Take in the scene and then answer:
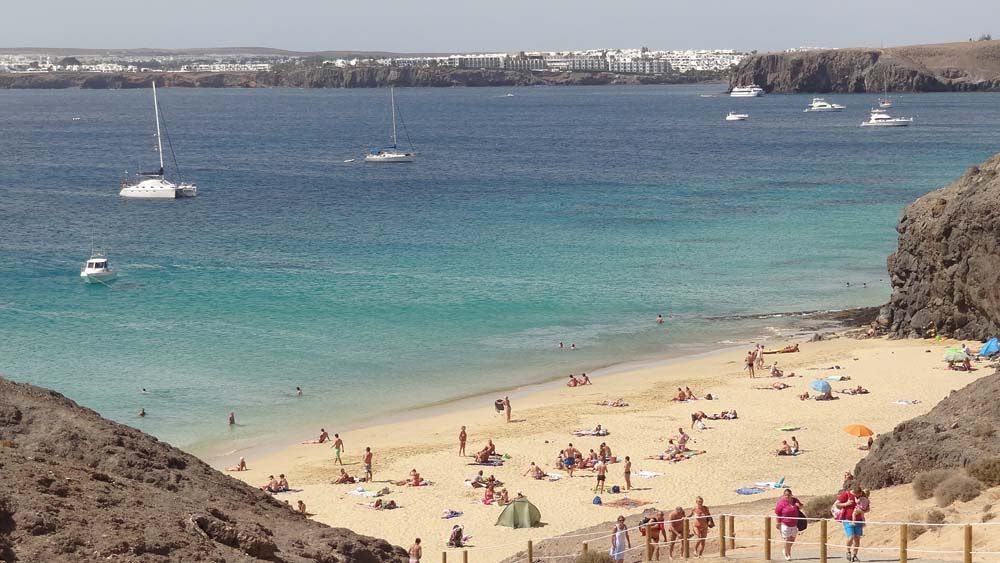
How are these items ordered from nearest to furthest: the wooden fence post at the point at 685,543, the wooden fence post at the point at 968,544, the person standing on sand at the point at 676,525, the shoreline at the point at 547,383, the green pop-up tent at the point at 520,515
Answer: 1. the wooden fence post at the point at 968,544
2. the wooden fence post at the point at 685,543
3. the person standing on sand at the point at 676,525
4. the green pop-up tent at the point at 520,515
5. the shoreline at the point at 547,383

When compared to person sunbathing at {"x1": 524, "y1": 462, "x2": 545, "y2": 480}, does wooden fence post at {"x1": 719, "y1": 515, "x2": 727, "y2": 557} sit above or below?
above

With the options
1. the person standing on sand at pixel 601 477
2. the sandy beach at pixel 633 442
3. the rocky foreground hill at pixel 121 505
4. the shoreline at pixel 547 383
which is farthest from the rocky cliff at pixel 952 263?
the rocky foreground hill at pixel 121 505

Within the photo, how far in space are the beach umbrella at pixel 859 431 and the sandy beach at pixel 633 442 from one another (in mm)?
249

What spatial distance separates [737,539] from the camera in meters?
19.7

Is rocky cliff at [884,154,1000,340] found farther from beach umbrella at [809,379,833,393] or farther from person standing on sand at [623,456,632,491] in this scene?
person standing on sand at [623,456,632,491]

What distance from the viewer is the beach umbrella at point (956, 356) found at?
37906 millimetres

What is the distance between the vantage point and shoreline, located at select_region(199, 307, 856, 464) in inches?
1352

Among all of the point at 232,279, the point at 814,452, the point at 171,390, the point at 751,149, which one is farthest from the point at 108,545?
the point at 751,149

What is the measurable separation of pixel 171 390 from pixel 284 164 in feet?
230

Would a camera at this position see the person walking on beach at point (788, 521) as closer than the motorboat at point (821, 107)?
Yes

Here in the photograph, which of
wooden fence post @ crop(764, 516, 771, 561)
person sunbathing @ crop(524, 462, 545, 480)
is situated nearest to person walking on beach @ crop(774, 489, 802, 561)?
wooden fence post @ crop(764, 516, 771, 561)

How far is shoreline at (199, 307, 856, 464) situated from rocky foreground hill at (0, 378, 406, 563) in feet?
44.7

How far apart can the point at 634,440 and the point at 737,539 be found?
13705 millimetres

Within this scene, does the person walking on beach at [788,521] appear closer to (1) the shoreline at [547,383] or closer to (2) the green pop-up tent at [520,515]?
(2) the green pop-up tent at [520,515]
